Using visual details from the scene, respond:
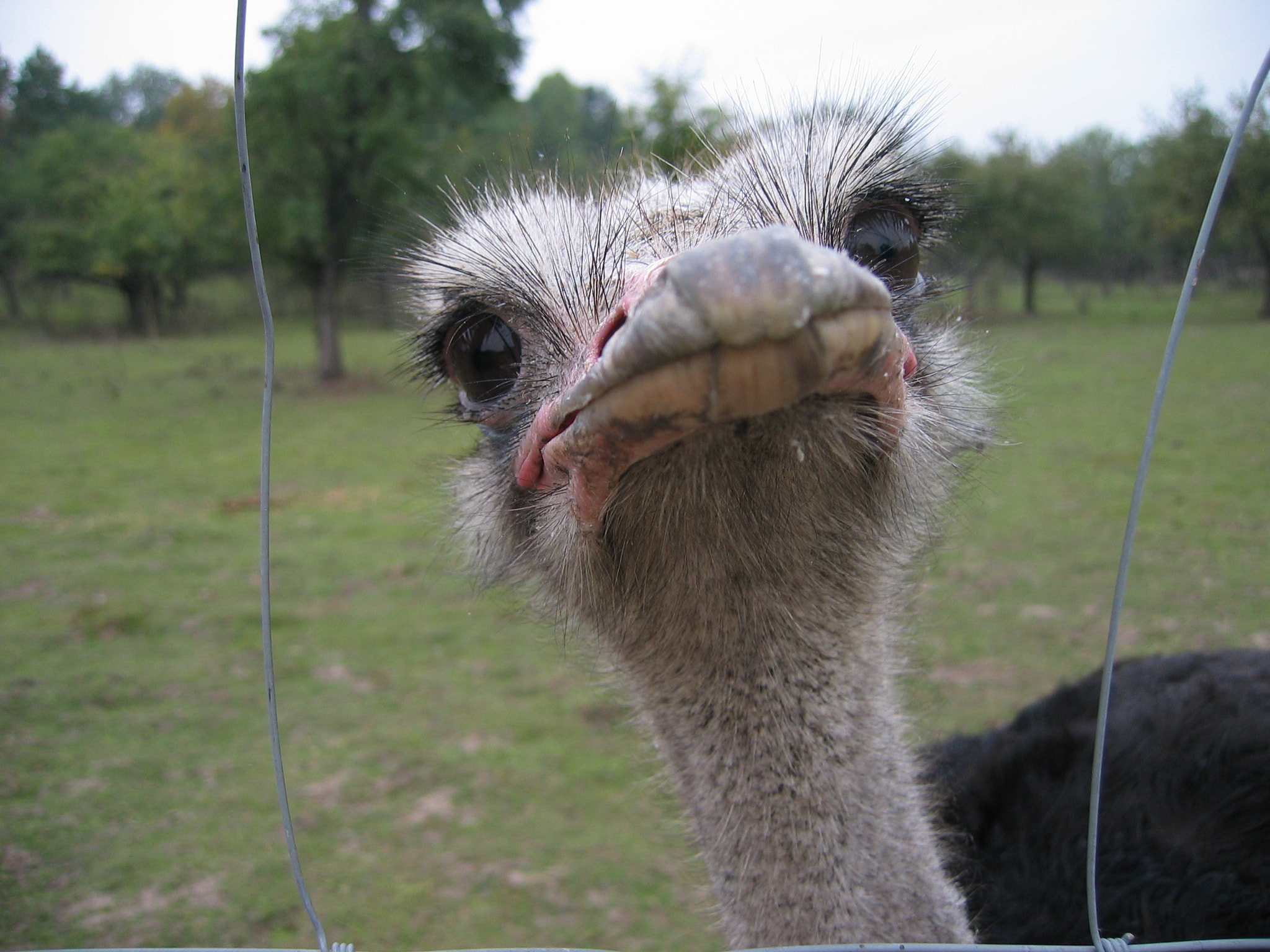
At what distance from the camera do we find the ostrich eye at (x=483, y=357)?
1320mm

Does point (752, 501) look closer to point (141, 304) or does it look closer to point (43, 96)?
point (43, 96)

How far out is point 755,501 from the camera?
1016 millimetres

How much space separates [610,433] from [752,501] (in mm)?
256

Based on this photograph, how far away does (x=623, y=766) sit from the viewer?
11.7ft

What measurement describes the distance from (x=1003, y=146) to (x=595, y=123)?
30.7 metres

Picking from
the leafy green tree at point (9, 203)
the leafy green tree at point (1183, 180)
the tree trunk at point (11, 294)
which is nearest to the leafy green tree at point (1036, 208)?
the leafy green tree at point (1183, 180)

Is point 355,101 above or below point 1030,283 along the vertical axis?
above

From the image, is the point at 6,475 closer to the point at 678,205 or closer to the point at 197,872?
the point at 197,872

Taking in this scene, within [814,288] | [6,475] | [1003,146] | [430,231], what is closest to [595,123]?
[430,231]

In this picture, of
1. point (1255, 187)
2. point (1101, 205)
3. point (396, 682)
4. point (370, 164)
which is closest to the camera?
point (396, 682)

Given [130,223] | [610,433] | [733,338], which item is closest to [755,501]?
[610,433]

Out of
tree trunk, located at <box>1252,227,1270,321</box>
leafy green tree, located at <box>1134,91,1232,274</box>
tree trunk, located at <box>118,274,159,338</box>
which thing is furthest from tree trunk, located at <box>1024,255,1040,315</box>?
tree trunk, located at <box>118,274,159,338</box>

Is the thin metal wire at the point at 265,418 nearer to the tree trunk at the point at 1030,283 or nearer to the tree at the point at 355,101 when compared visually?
the tree at the point at 355,101

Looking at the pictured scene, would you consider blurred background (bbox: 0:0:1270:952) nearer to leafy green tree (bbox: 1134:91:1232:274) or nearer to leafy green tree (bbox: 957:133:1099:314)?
leafy green tree (bbox: 1134:91:1232:274)
